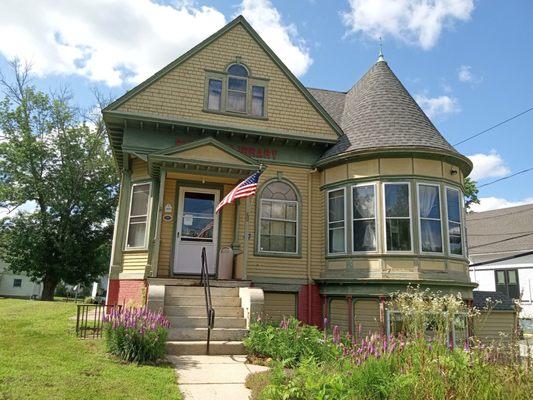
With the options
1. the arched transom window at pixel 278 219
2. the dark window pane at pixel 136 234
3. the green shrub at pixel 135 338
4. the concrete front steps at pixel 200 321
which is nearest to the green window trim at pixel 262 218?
the arched transom window at pixel 278 219

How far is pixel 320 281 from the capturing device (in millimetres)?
12445

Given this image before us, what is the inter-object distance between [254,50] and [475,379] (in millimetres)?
11984

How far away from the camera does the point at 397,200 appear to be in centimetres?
1179

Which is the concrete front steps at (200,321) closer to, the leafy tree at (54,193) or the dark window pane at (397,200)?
the dark window pane at (397,200)

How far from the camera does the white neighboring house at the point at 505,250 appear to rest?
28.5 metres

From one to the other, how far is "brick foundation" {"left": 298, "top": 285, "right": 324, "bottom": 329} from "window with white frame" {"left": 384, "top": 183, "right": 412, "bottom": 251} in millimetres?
2649

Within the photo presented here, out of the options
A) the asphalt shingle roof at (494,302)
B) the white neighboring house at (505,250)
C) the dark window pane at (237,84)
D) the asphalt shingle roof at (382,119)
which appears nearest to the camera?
the asphalt shingle roof at (382,119)

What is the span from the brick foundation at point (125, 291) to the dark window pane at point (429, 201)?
25.4 ft

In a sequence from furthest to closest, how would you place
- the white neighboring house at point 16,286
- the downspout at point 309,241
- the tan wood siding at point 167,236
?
the white neighboring house at point 16,286
the downspout at point 309,241
the tan wood siding at point 167,236

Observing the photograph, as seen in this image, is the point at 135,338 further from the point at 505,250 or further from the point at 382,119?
the point at 505,250

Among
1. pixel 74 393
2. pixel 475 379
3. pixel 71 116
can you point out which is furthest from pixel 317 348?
pixel 71 116

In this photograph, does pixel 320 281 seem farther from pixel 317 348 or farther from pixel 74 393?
pixel 74 393

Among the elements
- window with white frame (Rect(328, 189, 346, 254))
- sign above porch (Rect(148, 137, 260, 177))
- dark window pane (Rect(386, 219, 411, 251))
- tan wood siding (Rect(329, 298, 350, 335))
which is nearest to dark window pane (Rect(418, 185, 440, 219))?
dark window pane (Rect(386, 219, 411, 251))

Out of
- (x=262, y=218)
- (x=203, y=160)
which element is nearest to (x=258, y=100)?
(x=203, y=160)
